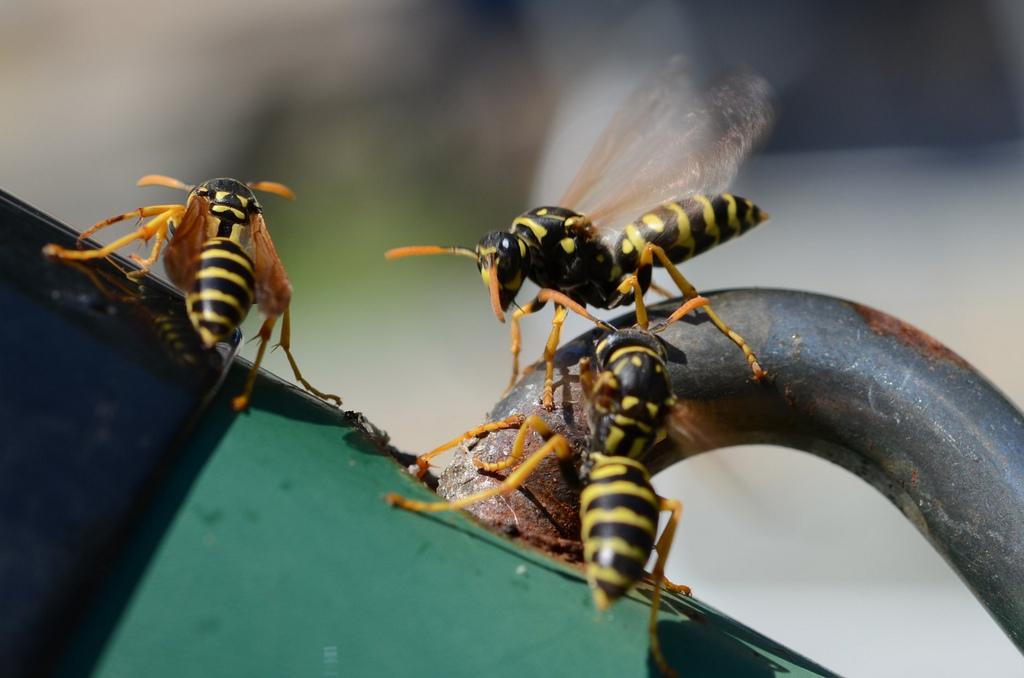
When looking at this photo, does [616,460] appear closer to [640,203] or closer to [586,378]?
[586,378]

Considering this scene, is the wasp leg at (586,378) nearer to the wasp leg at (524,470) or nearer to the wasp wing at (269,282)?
the wasp leg at (524,470)

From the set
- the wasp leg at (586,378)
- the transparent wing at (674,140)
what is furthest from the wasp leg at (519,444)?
the transparent wing at (674,140)

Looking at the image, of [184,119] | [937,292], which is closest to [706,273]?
[937,292]

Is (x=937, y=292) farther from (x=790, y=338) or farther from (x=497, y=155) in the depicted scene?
(x=790, y=338)

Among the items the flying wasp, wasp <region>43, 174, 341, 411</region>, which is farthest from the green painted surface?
the flying wasp

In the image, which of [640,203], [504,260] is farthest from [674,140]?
[504,260]

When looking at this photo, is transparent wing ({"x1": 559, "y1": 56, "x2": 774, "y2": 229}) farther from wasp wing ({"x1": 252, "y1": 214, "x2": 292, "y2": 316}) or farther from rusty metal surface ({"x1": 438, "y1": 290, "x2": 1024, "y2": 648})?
rusty metal surface ({"x1": 438, "y1": 290, "x2": 1024, "y2": 648})

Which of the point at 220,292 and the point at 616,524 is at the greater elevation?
the point at 220,292
